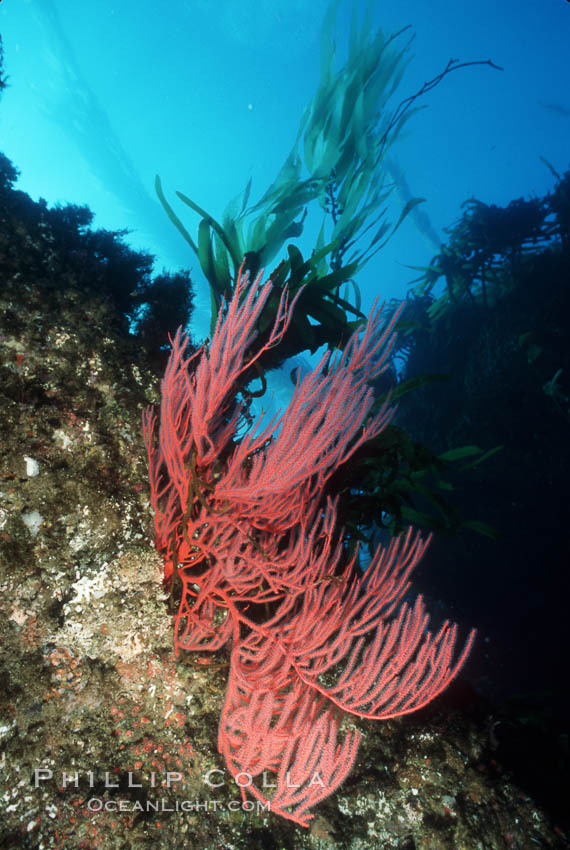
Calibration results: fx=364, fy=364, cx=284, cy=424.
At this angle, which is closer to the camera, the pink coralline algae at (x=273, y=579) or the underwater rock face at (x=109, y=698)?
the pink coralline algae at (x=273, y=579)

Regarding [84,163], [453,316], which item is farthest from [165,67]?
[453,316]

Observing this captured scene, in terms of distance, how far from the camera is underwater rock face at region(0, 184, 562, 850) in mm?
1717

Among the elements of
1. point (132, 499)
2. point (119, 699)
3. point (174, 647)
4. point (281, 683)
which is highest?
point (132, 499)

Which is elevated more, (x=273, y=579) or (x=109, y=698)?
(x=273, y=579)

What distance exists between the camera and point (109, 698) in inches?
75.1

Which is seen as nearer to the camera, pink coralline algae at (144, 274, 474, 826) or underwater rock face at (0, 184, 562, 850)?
pink coralline algae at (144, 274, 474, 826)

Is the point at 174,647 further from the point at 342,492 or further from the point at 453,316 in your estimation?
the point at 453,316

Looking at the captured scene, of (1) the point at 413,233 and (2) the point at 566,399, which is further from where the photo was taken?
(1) the point at 413,233

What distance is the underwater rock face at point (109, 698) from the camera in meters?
1.72

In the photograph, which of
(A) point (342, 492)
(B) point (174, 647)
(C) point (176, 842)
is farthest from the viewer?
(A) point (342, 492)

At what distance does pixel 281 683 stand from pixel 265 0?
2531 inches

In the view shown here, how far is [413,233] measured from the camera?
205ft

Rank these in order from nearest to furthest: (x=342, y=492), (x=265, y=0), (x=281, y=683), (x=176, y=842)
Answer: (x=176, y=842)
(x=281, y=683)
(x=342, y=492)
(x=265, y=0)

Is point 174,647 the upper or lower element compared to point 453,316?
lower
